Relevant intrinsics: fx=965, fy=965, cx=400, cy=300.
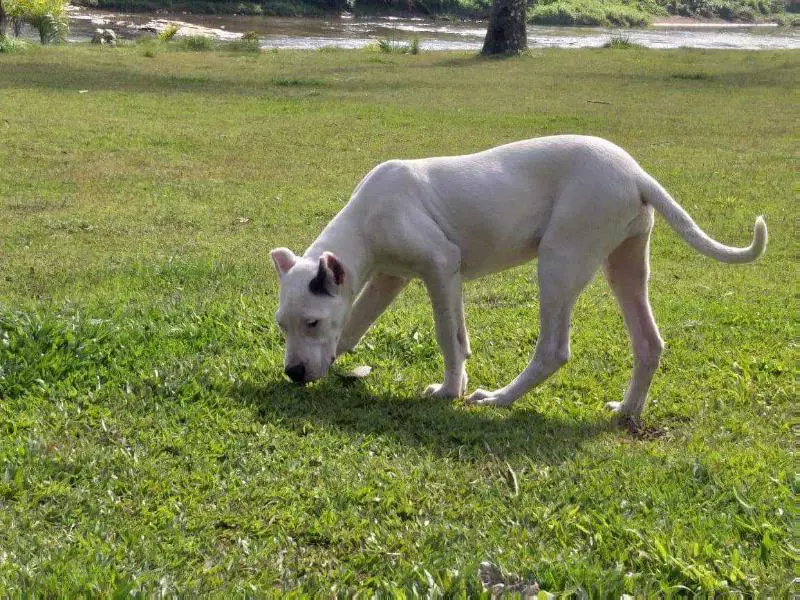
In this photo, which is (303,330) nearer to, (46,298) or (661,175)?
(46,298)

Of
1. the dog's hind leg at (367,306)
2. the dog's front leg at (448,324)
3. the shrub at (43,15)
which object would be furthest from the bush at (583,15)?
the dog's front leg at (448,324)

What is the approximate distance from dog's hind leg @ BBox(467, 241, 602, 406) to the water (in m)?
27.8

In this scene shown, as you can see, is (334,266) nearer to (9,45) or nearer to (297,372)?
(297,372)

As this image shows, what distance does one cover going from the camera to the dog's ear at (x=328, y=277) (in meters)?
4.87

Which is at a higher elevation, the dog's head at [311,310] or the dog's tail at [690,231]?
the dog's tail at [690,231]

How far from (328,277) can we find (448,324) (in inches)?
30.9

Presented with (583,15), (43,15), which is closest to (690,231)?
(43,15)

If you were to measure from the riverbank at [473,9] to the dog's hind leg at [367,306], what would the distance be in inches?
1786

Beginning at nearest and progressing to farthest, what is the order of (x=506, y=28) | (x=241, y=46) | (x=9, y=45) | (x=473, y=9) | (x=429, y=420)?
(x=429, y=420) < (x=9, y=45) < (x=506, y=28) < (x=241, y=46) < (x=473, y=9)

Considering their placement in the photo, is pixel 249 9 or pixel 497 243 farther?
pixel 249 9

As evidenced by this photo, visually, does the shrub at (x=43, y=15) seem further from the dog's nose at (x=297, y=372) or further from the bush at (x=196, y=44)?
the dog's nose at (x=297, y=372)

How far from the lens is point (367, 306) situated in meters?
5.73

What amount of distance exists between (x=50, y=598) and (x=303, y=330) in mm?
2058

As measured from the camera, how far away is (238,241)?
29.2ft
